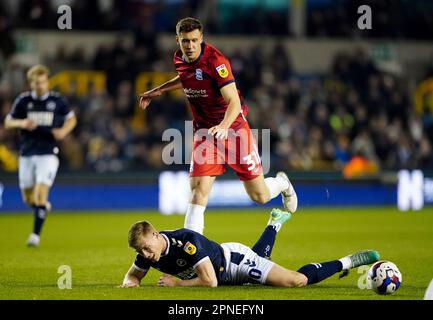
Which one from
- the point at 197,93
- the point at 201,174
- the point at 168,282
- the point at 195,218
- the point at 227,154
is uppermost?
the point at 197,93

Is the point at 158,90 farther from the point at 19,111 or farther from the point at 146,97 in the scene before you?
the point at 19,111

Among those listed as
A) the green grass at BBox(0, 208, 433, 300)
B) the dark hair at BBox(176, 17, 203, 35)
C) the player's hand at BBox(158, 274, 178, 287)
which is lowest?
the green grass at BBox(0, 208, 433, 300)

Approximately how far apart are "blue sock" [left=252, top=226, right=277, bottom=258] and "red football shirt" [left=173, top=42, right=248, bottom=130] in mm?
1298

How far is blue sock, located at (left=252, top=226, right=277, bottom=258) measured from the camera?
9.23 m

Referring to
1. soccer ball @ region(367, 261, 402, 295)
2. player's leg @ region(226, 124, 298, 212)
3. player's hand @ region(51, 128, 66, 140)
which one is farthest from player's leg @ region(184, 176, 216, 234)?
player's hand @ region(51, 128, 66, 140)

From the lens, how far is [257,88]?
2306 centimetres

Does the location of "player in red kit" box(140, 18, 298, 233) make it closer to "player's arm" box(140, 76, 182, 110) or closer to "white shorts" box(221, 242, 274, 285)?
"player's arm" box(140, 76, 182, 110)

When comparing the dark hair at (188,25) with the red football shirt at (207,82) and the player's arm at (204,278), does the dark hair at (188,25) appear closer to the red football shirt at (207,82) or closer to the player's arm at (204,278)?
the red football shirt at (207,82)

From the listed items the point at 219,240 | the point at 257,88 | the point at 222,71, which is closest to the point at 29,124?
the point at 219,240

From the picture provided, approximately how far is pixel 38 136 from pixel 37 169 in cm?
49

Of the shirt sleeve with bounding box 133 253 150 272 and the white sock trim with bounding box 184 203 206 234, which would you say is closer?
the shirt sleeve with bounding box 133 253 150 272

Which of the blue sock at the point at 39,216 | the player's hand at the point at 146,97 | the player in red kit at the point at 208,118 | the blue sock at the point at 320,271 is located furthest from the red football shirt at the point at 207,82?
the blue sock at the point at 39,216

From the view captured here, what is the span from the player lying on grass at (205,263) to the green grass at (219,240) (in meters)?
0.10
